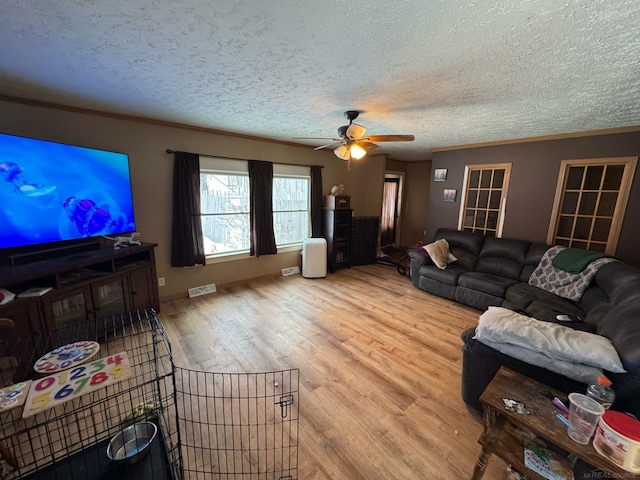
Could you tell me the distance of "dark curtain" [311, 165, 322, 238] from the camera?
4.89 meters

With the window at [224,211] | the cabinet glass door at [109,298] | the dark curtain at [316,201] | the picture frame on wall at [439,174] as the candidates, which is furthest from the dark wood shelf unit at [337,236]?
the cabinet glass door at [109,298]

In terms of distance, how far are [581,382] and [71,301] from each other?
380cm

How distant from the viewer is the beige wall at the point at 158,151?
2539 millimetres

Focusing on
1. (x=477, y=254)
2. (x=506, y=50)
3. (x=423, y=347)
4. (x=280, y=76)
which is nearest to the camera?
(x=506, y=50)

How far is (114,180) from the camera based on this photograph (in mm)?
2752

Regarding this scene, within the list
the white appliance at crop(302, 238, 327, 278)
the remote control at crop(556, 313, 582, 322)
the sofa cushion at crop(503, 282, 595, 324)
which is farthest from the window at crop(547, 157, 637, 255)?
the white appliance at crop(302, 238, 327, 278)

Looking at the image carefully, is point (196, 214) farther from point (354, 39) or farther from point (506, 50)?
point (506, 50)

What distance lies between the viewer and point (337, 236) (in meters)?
4.99

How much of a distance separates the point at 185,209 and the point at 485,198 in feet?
15.7

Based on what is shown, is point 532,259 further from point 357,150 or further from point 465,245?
point 357,150

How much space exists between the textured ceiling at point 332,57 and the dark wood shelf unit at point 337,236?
A: 231cm

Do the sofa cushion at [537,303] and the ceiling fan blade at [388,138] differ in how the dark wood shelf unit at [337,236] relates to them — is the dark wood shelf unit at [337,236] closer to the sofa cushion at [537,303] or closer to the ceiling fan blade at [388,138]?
the ceiling fan blade at [388,138]

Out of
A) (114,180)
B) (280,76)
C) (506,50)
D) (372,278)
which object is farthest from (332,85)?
(372,278)

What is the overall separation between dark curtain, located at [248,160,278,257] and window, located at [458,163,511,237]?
345 centimetres
